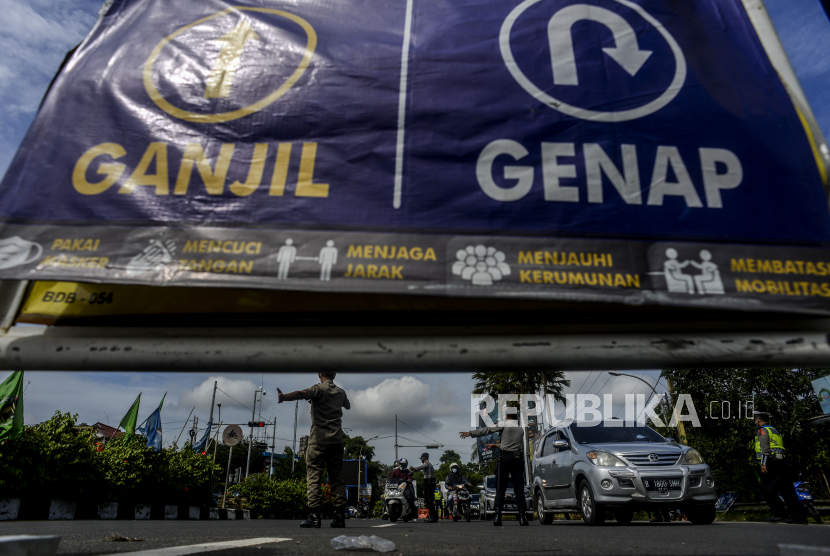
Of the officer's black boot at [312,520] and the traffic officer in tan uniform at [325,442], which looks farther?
the officer's black boot at [312,520]

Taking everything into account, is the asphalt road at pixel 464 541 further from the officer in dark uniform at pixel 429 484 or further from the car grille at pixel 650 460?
the officer in dark uniform at pixel 429 484

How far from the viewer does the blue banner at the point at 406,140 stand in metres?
1.25

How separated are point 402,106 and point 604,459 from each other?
692 cm

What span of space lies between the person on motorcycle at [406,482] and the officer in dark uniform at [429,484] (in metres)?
0.22

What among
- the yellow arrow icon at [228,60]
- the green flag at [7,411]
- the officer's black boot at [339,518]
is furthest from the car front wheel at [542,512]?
the yellow arrow icon at [228,60]

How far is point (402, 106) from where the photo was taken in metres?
1.41

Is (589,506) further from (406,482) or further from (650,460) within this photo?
(406,482)

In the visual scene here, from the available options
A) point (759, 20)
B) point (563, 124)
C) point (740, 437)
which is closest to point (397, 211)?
point (563, 124)

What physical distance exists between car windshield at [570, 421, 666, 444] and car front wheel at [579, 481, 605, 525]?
0.71m

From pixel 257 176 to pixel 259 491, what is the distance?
64.2 ft

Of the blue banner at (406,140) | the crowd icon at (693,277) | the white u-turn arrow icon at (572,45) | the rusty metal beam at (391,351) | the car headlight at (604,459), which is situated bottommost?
the car headlight at (604,459)

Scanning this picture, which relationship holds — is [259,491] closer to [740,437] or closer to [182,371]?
[740,437]

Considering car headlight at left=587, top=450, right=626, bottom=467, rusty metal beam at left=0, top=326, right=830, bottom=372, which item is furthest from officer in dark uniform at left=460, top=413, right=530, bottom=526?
rusty metal beam at left=0, top=326, right=830, bottom=372

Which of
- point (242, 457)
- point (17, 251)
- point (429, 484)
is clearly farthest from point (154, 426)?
point (242, 457)
